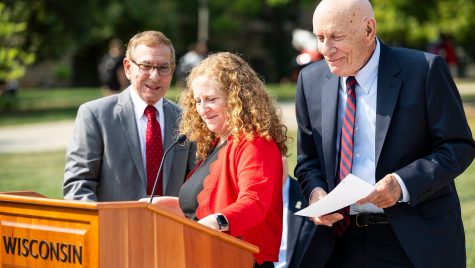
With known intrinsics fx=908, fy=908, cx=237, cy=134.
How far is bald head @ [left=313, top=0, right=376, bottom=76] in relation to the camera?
4.14 meters

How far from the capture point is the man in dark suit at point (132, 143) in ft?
17.7

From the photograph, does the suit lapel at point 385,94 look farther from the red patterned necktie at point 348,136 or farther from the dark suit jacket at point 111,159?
the dark suit jacket at point 111,159

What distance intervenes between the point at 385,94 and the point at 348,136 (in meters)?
0.26

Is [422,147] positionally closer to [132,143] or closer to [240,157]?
[240,157]

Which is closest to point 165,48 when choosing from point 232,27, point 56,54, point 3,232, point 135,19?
point 3,232

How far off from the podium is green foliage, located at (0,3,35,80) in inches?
855

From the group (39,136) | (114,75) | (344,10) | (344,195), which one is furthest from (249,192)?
(39,136)

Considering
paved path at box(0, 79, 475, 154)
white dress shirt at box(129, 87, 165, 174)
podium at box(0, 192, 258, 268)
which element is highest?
white dress shirt at box(129, 87, 165, 174)

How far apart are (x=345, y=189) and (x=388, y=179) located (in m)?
0.29

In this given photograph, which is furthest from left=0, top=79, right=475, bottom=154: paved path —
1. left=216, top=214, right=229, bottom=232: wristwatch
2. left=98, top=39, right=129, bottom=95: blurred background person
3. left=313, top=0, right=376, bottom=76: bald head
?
left=216, top=214, right=229, bottom=232: wristwatch

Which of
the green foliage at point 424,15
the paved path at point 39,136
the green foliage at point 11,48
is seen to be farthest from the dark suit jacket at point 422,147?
the green foliage at point 424,15

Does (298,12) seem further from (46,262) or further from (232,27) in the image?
(46,262)

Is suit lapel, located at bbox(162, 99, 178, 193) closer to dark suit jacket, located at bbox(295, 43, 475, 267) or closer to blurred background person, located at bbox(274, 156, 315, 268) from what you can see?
blurred background person, located at bbox(274, 156, 315, 268)

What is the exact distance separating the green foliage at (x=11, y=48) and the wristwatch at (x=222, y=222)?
21873mm
